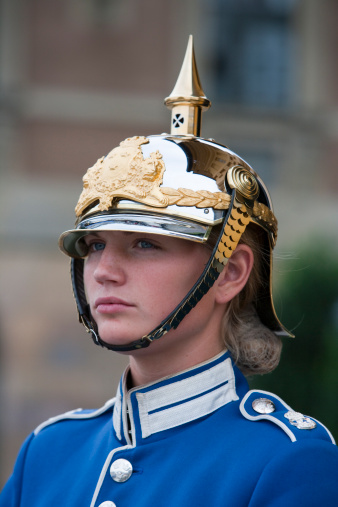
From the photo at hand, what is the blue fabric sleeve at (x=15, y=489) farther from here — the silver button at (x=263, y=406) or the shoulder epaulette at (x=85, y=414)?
the silver button at (x=263, y=406)

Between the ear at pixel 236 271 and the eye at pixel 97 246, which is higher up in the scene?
the eye at pixel 97 246

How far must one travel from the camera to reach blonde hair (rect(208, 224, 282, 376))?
315 centimetres

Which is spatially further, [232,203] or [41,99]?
[41,99]

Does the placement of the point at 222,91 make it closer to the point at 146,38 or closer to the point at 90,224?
the point at 146,38

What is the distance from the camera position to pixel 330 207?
Answer: 551 inches

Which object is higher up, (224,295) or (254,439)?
(224,295)

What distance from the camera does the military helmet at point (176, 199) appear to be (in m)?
2.87

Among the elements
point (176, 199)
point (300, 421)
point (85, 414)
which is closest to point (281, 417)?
point (300, 421)

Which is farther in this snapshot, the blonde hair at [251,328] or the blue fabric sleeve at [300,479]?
the blonde hair at [251,328]

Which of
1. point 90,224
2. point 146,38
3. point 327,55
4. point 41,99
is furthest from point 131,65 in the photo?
point 90,224

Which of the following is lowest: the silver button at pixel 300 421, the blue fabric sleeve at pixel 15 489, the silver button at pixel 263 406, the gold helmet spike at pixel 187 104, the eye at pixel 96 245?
the blue fabric sleeve at pixel 15 489

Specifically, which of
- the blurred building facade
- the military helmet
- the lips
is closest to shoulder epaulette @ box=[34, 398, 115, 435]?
the military helmet

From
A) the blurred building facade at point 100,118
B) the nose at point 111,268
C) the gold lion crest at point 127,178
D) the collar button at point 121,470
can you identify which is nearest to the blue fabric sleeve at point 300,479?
the collar button at point 121,470

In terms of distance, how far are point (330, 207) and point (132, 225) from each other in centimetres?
1147
